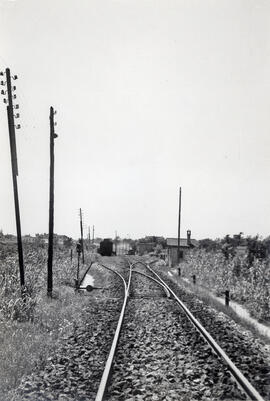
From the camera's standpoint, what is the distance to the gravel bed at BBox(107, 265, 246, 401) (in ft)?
18.9

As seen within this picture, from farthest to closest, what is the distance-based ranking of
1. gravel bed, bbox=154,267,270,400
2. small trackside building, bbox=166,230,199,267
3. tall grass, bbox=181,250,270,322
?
small trackside building, bbox=166,230,199,267
tall grass, bbox=181,250,270,322
gravel bed, bbox=154,267,270,400

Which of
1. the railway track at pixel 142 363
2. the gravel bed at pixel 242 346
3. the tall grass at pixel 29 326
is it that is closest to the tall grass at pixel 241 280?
the gravel bed at pixel 242 346

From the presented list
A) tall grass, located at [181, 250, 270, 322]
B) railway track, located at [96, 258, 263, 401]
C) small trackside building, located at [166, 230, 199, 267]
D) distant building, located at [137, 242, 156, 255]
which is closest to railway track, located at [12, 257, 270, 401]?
railway track, located at [96, 258, 263, 401]

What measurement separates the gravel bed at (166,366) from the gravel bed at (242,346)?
36 cm

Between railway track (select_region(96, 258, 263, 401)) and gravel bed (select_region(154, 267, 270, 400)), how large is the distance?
26 centimetres

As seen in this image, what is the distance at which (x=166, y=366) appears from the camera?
705 cm

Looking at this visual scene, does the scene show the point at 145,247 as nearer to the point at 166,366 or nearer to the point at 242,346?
the point at 242,346

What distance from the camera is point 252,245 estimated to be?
93.1ft

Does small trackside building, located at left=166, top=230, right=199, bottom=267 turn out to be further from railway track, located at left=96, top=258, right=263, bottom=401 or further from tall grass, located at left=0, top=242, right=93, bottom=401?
railway track, located at left=96, top=258, right=263, bottom=401

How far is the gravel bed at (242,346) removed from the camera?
20.7 feet

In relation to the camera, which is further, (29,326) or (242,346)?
(29,326)

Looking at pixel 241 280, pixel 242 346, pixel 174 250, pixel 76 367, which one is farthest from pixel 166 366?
pixel 174 250

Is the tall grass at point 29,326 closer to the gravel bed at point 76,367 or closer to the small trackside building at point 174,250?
the gravel bed at point 76,367

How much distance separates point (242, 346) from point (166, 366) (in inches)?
89.2
